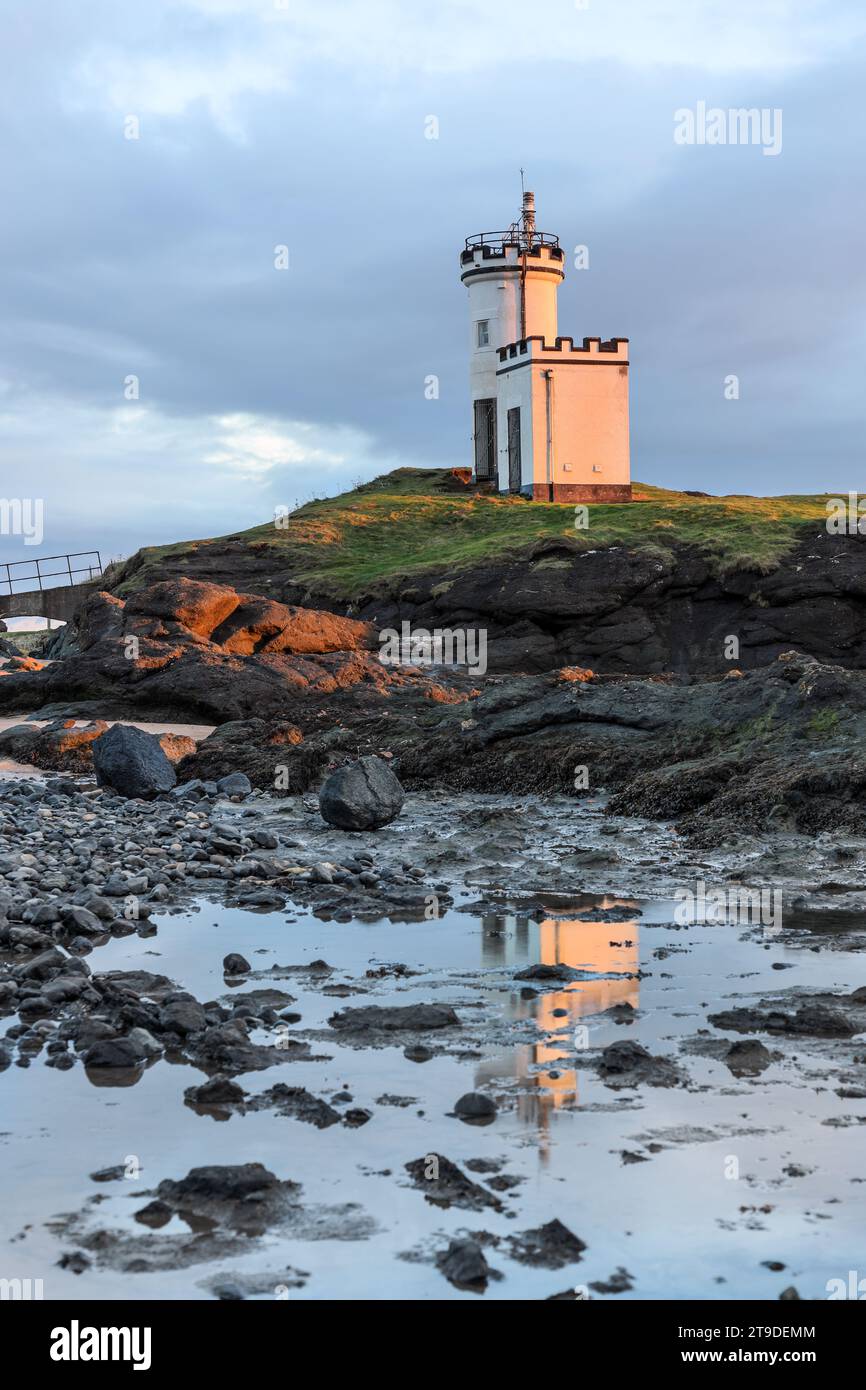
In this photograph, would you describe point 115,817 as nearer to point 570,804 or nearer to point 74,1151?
point 570,804

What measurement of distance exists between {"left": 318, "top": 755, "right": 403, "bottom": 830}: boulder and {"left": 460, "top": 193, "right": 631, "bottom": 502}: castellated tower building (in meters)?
34.8

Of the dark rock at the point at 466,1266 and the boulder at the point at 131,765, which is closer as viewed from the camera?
the dark rock at the point at 466,1266

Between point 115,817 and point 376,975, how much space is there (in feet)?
22.5

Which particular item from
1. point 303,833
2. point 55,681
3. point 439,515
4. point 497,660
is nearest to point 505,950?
point 303,833

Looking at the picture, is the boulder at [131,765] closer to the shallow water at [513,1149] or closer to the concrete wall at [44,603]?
the shallow water at [513,1149]

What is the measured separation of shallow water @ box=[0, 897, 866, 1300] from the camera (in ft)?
14.2

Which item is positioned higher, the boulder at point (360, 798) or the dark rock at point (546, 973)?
the boulder at point (360, 798)

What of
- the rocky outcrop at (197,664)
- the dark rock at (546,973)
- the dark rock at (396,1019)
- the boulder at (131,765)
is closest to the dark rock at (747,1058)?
the dark rock at (396,1019)

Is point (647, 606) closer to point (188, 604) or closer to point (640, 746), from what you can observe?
point (188, 604)

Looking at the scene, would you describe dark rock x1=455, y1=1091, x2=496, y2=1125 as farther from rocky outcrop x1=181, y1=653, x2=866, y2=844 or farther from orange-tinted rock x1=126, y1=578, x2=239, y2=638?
orange-tinted rock x1=126, y1=578, x2=239, y2=638

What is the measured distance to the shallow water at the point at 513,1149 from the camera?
4324 millimetres

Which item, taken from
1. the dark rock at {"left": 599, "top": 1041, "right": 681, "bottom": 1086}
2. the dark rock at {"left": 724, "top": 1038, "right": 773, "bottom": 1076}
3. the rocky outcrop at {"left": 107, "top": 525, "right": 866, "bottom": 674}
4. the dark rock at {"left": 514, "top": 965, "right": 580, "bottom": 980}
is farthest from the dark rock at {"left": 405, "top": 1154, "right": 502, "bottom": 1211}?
the rocky outcrop at {"left": 107, "top": 525, "right": 866, "bottom": 674}

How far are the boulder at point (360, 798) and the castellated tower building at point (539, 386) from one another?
3480 cm

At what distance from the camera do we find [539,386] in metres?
47.2
